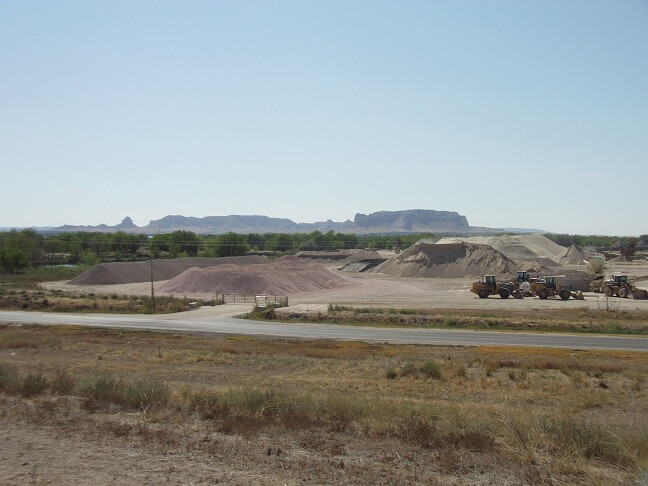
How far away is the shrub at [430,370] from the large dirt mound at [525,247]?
93841mm

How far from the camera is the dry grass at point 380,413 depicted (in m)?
10.3

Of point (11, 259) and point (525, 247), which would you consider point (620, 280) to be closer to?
point (525, 247)

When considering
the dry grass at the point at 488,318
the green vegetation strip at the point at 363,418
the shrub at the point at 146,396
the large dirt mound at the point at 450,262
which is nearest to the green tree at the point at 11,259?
the large dirt mound at the point at 450,262

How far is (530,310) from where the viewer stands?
5612cm

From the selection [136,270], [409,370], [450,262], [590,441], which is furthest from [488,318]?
[136,270]

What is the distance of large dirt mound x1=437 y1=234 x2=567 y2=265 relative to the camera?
119 metres

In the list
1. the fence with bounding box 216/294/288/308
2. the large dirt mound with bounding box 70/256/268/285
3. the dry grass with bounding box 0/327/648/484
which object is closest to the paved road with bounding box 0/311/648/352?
the dry grass with bounding box 0/327/648/484

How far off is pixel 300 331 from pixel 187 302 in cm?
2480

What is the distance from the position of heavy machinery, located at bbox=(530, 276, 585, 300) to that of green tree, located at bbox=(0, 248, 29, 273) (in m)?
87.8

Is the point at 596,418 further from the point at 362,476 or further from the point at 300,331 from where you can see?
the point at 300,331

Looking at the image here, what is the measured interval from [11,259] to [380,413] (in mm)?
110165

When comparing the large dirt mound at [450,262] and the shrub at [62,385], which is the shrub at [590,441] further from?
the large dirt mound at [450,262]

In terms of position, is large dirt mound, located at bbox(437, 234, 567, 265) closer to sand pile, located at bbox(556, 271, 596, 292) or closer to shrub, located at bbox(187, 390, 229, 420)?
sand pile, located at bbox(556, 271, 596, 292)

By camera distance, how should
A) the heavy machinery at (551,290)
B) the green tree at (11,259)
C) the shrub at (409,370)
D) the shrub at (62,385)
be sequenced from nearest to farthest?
the shrub at (62,385), the shrub at (409,370), the heavy machinery at (551,290), the green tree at (11,259)
